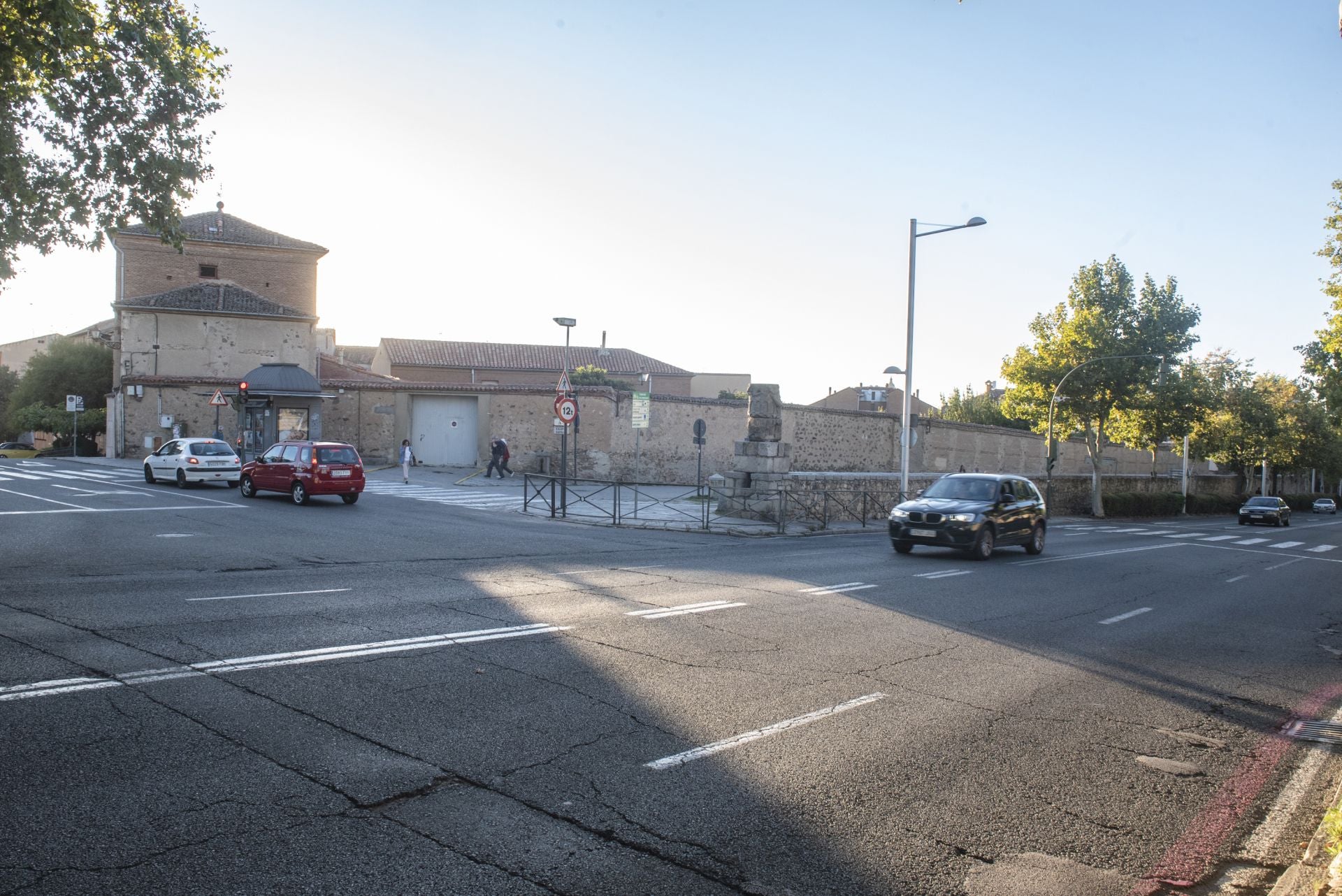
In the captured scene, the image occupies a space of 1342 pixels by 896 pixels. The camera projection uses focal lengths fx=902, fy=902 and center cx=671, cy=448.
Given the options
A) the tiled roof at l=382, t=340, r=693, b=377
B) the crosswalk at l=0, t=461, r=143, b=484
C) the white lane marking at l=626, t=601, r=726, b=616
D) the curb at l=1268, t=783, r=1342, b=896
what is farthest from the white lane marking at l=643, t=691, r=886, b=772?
the tiled roof at l=382, t=340, r=693, b=377

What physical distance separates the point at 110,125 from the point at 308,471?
10286 millimetres

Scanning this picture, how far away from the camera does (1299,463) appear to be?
6397 cm

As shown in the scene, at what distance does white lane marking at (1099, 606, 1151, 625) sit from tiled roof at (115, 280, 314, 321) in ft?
127

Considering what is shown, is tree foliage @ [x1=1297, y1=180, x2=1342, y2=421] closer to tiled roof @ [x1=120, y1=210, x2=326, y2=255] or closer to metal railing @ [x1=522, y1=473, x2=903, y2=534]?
metal railing @ [x1=522, y1=473, x2=903, y2=534]

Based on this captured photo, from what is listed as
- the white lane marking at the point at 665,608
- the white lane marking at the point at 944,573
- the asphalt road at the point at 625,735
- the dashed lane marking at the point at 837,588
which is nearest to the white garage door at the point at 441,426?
the asphalt road at the point at 625,735

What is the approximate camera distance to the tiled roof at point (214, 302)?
3956cm

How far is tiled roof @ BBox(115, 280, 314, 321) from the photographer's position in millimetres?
39562

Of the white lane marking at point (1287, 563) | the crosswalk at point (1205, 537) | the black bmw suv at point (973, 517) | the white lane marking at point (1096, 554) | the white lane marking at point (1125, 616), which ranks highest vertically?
the black bmw suv at point (973, 517)

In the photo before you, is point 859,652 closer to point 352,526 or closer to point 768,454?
point 352,526

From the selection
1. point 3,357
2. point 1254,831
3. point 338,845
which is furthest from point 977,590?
point 3,357

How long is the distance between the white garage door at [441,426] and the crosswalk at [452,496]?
21.5 feet

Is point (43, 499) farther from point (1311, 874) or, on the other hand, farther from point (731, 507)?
point (1311, 874)

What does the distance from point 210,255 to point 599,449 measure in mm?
24684

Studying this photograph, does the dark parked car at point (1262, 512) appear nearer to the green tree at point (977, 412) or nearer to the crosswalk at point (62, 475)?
the green tree at point (977, 412)
